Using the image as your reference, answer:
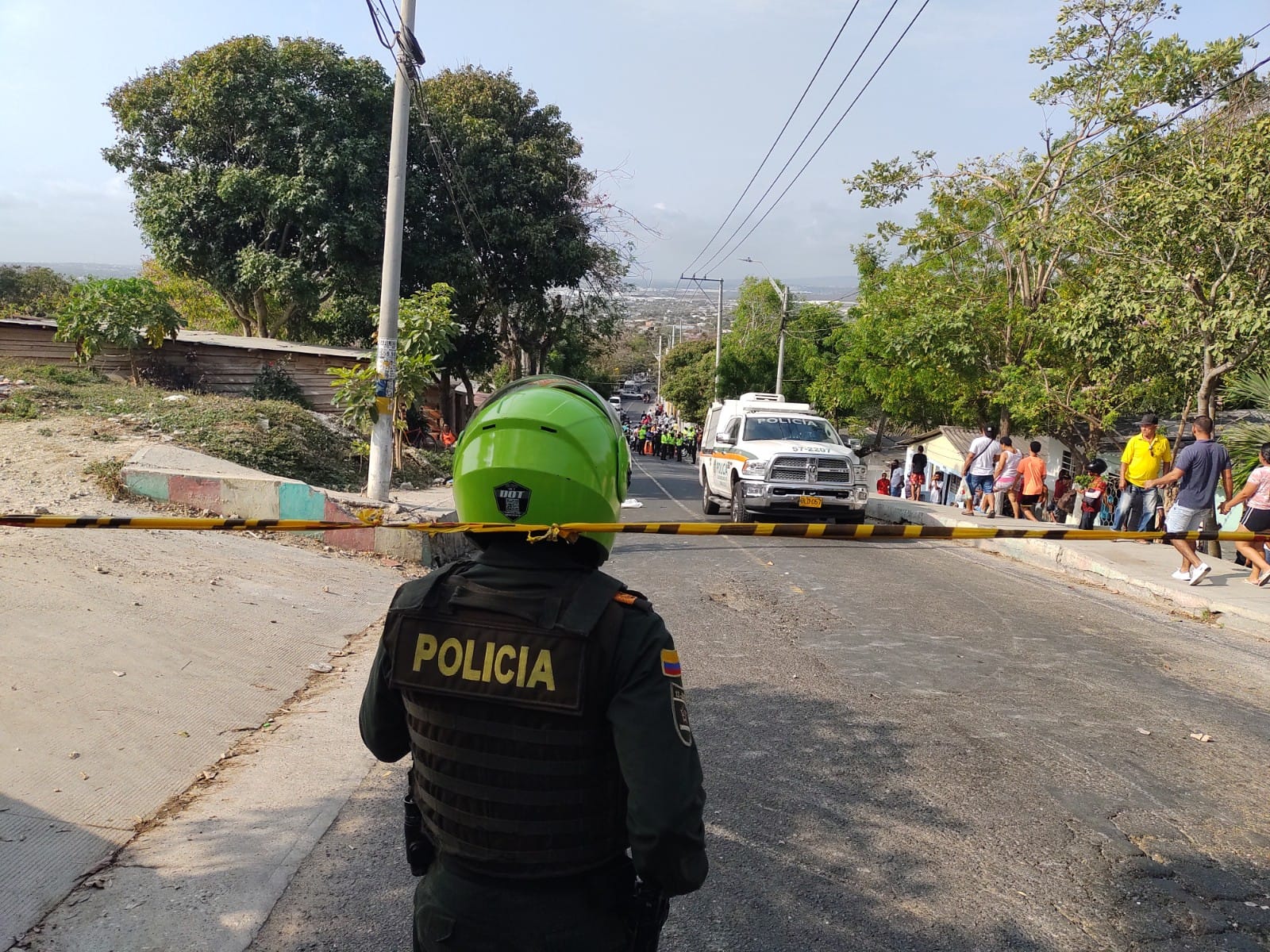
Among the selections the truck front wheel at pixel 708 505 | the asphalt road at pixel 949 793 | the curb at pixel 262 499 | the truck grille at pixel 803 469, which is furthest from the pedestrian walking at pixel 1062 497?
the curb at pixel 262 499

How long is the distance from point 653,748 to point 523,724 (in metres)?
0.27

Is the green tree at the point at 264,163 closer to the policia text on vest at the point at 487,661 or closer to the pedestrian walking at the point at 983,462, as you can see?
the pedestrian walking at the point at 983,462

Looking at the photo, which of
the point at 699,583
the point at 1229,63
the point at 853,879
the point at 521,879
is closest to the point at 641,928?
the point at 521,879

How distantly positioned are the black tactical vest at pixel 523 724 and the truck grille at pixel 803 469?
12.6 m

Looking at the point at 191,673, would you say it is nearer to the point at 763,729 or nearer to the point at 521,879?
the point at 763,729

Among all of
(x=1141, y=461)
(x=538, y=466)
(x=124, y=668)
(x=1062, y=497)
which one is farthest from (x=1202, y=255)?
(x=538, y=466)

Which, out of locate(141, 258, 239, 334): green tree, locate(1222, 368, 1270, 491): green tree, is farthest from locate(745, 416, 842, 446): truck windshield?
locate(141, 258, 239, 334): green tree

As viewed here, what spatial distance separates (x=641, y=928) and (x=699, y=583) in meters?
7.51

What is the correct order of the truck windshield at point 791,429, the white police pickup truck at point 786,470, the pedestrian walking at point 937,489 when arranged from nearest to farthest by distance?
the white police pickup truck at point 786,470, the truck windshield at point 791,429, the pedestrian walking at point 937,489

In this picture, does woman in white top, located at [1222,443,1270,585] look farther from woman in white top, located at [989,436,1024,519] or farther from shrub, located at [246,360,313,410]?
shrub, located at [246,360,313,410]

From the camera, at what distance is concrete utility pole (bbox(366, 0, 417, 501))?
12.4 m

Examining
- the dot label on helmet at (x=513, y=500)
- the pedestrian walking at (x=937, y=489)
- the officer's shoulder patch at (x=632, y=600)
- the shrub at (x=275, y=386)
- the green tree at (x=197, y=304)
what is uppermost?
the green tree at (x=197, y=304)

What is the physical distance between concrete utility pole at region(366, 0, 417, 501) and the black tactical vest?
Answer: 10835 millimetres

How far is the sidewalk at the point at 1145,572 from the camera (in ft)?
29.0
